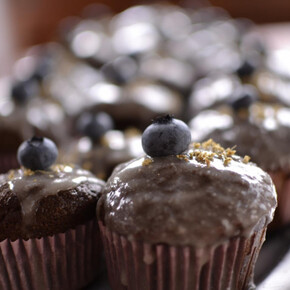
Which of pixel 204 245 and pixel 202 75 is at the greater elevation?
pixel 204 245

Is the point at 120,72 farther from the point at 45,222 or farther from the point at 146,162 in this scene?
the point at 45,222

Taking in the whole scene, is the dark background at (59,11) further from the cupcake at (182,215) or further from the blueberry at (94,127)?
the cupcake at (182,215)

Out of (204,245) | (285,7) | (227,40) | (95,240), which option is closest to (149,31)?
(227,40)

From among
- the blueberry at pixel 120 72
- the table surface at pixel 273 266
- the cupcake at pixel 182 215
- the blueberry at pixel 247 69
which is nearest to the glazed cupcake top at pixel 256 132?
the table surface at pixel 273 266

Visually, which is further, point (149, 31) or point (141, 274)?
point (149, 31)

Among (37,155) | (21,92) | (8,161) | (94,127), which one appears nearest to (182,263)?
(37,155)

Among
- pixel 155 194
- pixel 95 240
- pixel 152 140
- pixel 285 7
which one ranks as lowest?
pixel 285 7

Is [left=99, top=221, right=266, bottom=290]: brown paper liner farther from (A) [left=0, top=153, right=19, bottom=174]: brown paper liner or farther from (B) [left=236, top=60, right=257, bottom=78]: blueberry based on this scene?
(B) [left=236, top=60, right=257, bottom=78]: blueberry

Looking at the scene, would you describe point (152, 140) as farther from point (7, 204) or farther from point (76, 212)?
point (7, 204)
